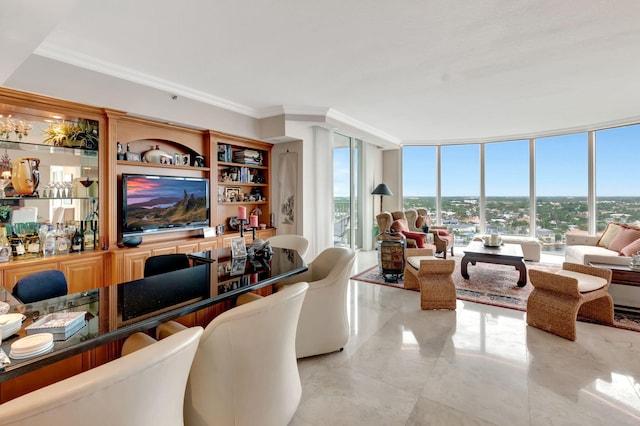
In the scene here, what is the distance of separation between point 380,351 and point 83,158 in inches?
145

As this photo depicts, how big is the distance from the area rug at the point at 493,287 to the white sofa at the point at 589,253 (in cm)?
50

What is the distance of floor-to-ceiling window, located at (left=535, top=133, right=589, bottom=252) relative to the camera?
6133 millimetres

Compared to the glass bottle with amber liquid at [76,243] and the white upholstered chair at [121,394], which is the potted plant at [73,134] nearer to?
the glass bottle with amber liquid at [76,243]

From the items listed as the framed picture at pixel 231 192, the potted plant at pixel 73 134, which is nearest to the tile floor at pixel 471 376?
the framed picture at pixel 231 192

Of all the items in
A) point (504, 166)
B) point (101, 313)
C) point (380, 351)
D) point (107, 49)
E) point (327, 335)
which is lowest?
point (380, 351)

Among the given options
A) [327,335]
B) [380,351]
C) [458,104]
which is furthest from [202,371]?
[458,104]

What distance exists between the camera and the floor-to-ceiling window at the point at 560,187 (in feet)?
20.1

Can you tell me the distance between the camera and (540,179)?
6.69m

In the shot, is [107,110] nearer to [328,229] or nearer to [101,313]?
[101,313]

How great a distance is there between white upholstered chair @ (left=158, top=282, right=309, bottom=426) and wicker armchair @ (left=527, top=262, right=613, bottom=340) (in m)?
2.74

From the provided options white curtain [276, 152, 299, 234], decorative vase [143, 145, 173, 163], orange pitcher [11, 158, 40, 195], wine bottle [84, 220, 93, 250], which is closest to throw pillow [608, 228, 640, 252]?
white curtain [276, 152, 299, 234]

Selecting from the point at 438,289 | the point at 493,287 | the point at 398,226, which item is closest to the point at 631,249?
the point at 493,287

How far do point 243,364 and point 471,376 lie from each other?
1.82 m

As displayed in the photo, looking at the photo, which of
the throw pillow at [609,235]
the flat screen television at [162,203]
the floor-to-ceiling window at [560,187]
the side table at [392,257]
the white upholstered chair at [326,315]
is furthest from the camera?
the floor-to-ceiling window at [560,187]
